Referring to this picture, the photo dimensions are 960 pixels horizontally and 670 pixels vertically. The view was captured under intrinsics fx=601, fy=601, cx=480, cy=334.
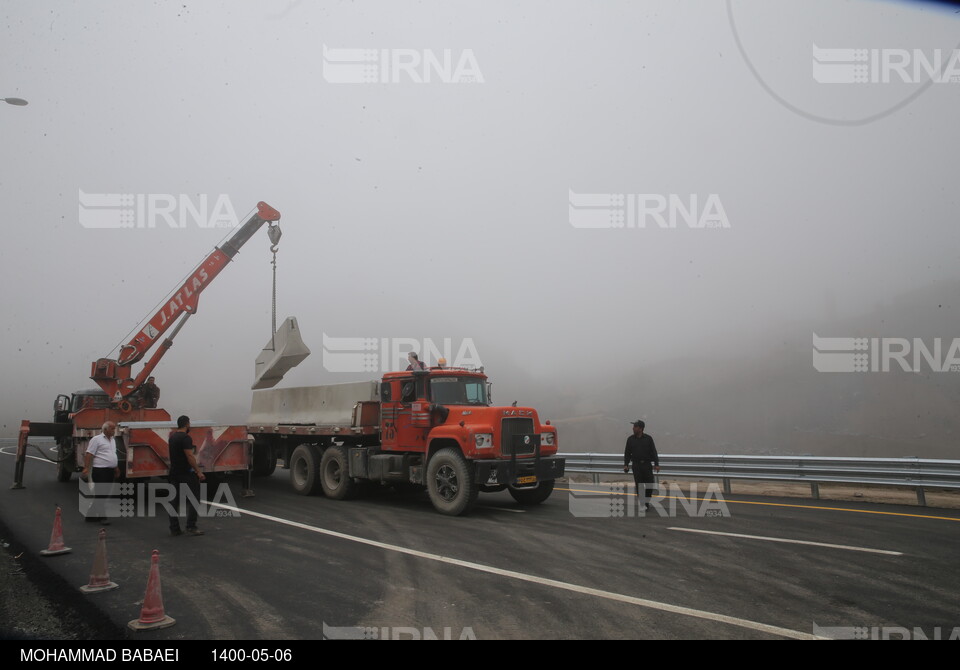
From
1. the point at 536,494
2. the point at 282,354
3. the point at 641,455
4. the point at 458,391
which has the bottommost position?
the point at 536,494

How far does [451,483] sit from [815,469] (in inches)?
298

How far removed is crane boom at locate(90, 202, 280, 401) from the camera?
667 inches

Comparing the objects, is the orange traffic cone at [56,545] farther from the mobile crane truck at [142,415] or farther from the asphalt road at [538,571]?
the mobile crane truck at [142,415]

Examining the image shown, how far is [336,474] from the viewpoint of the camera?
Answer: 13.5 m

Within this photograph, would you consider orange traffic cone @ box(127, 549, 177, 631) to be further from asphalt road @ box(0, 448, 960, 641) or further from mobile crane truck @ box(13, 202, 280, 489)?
mobile crane truck @ box(13, 202, 280, 489)

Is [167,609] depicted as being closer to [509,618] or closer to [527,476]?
[509,618]

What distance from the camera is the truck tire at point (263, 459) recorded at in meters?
16.3

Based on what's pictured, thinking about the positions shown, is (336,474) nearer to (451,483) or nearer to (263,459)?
(451,483)

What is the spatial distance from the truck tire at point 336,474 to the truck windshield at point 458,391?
2796mm

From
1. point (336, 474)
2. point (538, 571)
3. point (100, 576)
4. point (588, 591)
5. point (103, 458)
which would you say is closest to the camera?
point (588, 591)

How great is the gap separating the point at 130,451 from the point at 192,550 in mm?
4557

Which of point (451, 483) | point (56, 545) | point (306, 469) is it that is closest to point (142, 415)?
point (306, 469)

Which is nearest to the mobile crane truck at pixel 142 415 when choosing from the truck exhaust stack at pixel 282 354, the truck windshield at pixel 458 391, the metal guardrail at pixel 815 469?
the truck exhaust stack at pixel 282 354
